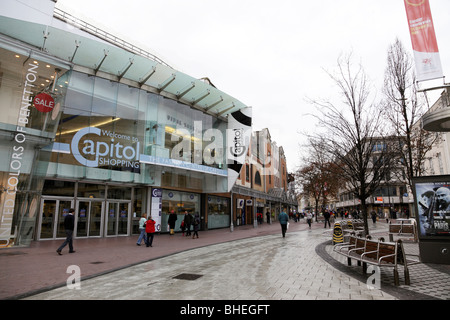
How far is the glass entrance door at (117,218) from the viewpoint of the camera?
60.9ft

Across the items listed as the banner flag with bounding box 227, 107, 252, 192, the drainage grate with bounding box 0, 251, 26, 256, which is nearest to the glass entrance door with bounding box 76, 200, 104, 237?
the drainage grate with bounding box 0, 251, 26, 256

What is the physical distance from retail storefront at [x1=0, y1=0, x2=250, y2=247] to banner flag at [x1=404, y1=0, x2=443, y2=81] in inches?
591

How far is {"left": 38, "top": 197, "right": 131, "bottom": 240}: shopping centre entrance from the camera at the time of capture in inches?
626

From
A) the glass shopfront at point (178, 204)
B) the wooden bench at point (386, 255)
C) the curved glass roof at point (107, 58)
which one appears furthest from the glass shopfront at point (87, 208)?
the wooden bench at point (386, 255)

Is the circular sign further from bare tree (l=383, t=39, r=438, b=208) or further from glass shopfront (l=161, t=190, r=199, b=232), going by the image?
bare tree (l=383, t=39, r=438, b=208)

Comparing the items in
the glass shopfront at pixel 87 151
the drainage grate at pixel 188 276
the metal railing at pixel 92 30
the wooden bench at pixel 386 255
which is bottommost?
the drainage grate at pixel 188 276

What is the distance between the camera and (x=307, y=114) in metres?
12.7

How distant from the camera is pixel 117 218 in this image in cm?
1894

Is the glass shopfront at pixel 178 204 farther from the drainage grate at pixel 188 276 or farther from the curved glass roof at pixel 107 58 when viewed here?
the drainage grate at pixel 188 276

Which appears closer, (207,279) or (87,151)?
(207,279)

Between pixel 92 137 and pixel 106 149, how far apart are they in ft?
3.59

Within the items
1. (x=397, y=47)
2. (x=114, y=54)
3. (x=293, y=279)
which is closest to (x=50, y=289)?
(x=293, y=279)
